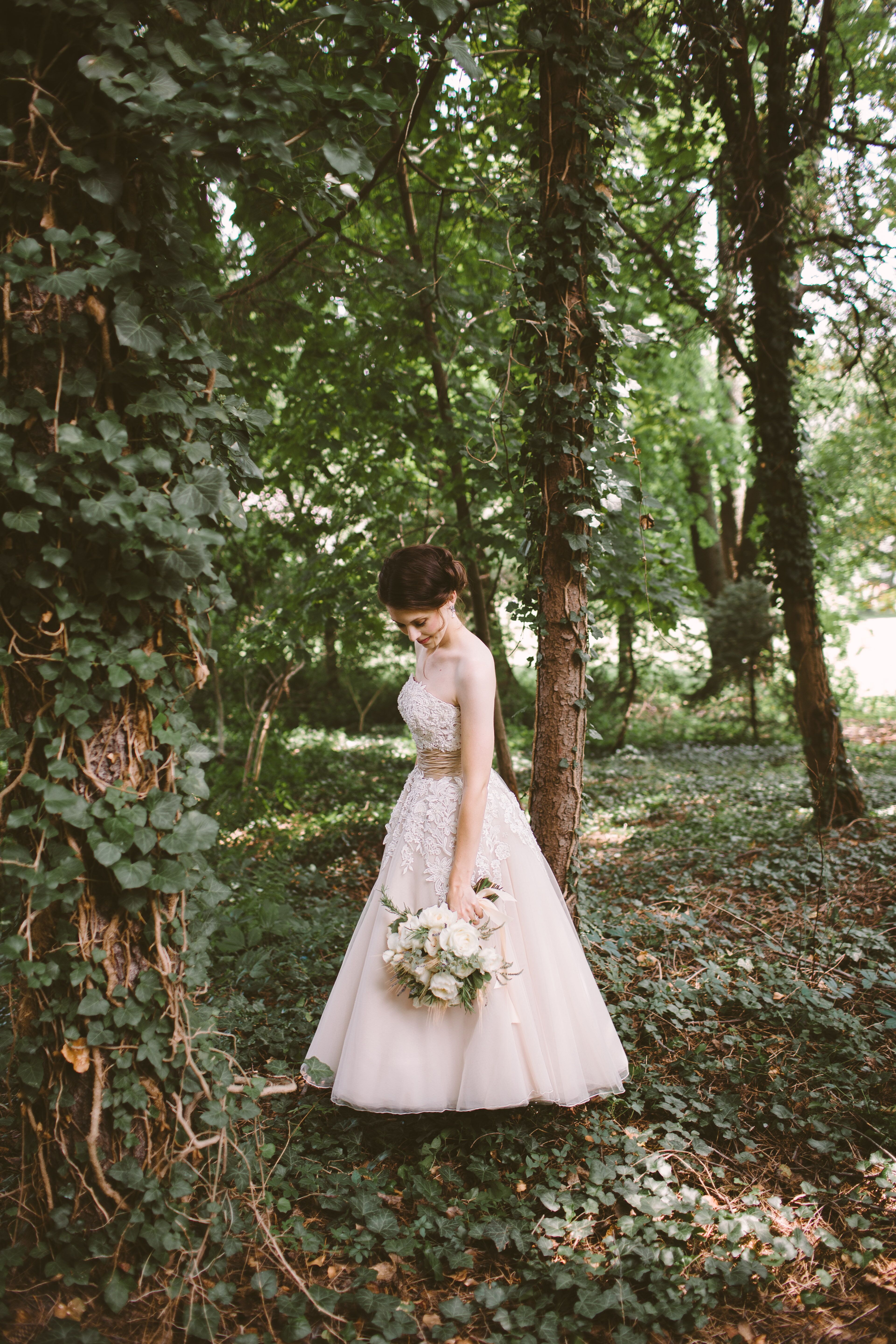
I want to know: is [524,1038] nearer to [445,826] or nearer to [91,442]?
[445,826]

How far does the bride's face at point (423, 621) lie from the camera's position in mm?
2691

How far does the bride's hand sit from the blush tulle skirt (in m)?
0.11

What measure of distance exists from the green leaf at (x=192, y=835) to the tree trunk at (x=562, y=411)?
70.2 inches

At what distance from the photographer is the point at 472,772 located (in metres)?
2.68

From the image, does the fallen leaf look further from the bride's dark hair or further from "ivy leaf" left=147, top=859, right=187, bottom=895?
the bride's dark hair

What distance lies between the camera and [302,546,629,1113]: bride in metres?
2.58

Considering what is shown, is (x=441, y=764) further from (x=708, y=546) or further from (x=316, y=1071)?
(x=708, y=546)

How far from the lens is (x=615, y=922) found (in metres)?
4.30

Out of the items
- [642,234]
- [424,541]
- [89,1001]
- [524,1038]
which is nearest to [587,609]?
[524,1038]

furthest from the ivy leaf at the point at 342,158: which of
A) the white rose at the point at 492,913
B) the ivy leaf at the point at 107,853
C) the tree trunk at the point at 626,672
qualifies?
the tree trunk at the point at 626,672

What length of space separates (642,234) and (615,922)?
5755 millimetres

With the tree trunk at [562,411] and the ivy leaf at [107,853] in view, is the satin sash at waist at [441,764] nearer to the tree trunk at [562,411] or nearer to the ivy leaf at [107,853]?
the tree trunk at [562,411]

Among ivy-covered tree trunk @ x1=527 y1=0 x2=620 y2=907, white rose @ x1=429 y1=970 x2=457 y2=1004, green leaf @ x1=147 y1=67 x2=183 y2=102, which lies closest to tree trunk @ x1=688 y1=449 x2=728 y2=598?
ivy-covered tree trunk @ x1=527 y1=0 x2=620 y2=907

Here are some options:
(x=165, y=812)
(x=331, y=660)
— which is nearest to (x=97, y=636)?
(x=165, y=812)
